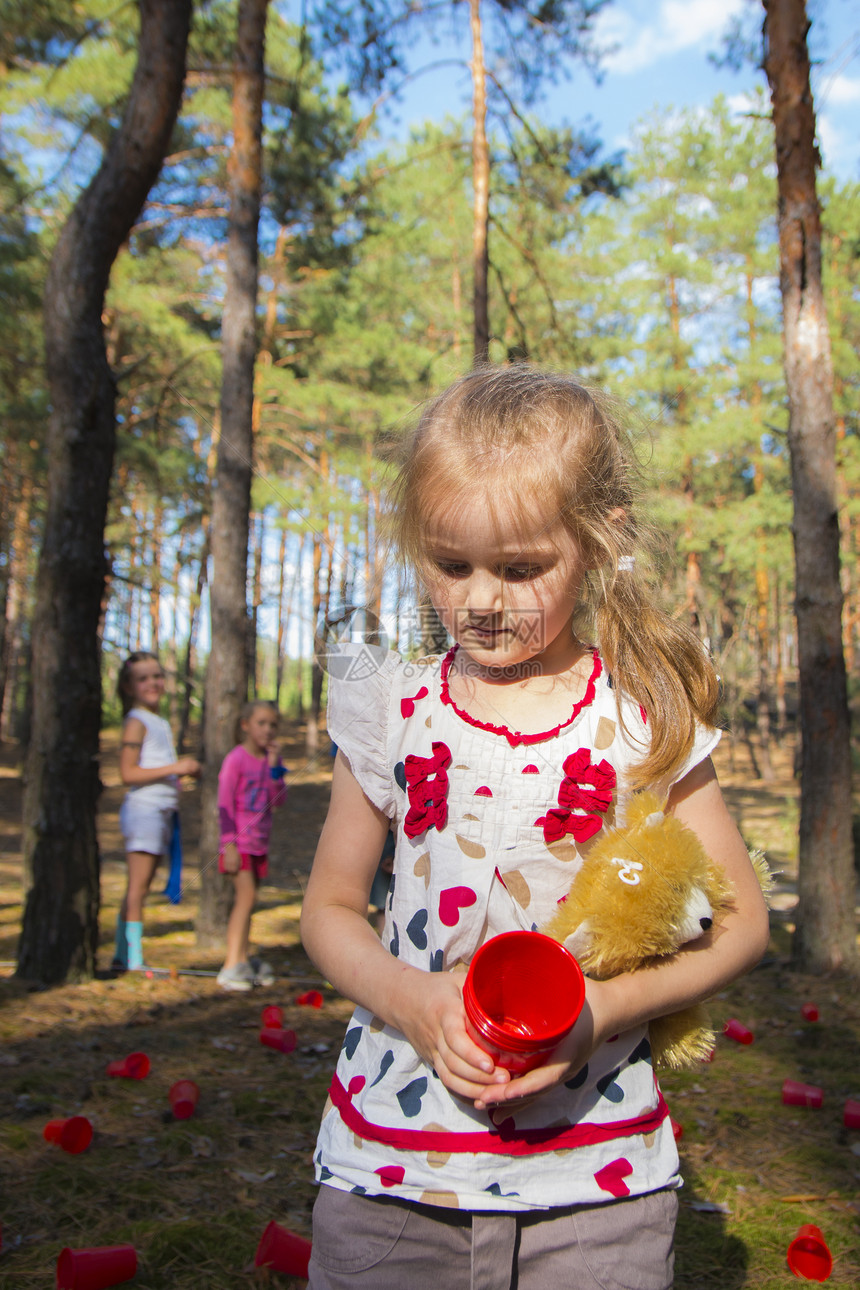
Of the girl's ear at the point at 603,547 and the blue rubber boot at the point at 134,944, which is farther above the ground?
the girl's ear at the point at 603,547

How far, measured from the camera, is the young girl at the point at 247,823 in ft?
18.5

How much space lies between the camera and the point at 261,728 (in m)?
5.91

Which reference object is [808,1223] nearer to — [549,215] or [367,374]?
[549,215]

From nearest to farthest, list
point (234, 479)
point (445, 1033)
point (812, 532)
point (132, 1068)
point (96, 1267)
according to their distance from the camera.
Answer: point (445, 1033), point (96, 1267), point (132, 1068), point (812, 532), point (234, 479)

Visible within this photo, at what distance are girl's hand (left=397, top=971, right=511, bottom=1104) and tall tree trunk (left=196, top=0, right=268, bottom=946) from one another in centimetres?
560

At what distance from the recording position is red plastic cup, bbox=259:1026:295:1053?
4.52m

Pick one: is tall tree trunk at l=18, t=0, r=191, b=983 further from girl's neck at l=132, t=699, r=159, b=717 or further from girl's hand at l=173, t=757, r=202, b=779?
girl's neck at l=132, t=699, r=159, b=717

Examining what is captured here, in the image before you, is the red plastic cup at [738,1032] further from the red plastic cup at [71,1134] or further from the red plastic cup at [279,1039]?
the red plastic cup at [71,1134]

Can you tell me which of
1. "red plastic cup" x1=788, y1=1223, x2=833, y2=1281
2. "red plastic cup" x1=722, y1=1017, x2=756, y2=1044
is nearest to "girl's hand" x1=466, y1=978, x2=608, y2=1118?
"red plastic cup" x1=788, y1=1223, x2=833, y2=1281

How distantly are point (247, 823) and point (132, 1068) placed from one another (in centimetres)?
195

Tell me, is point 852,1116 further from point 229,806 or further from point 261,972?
point 229,806

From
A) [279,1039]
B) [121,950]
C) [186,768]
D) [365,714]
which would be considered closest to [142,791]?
[186,768]

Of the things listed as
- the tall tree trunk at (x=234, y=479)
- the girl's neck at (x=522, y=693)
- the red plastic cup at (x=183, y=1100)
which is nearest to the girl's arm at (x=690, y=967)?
the girl's neck at (x=522, y=693)

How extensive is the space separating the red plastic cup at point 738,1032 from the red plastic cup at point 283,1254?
2802 mm
